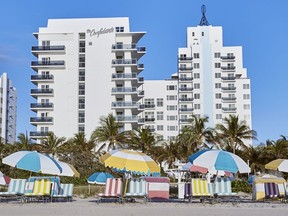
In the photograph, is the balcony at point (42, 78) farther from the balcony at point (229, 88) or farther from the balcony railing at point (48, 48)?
the balcony at point (229, 88)

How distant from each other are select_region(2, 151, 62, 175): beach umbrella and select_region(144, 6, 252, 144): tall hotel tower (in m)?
75.1

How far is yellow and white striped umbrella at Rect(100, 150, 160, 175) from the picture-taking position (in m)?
20.2

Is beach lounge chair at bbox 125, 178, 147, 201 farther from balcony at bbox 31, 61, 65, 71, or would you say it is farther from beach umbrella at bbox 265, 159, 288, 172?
balcony at bbox 31, 61, 65, 71

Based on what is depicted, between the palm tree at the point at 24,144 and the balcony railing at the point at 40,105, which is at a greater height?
the balcony railing at the point at 40,105

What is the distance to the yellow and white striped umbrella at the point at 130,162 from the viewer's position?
2016 cm

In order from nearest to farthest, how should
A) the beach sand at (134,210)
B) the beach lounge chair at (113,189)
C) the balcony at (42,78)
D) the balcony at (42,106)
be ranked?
the beach sand at (134,210)
the beach lounge chair at (113,189)
the balcony at (42,106)
the balcony at (42,78)

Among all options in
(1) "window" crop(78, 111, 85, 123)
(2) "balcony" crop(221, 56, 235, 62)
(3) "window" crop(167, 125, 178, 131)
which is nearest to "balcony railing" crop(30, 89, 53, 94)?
(1) "window" crop(78, 111, 85, 123)

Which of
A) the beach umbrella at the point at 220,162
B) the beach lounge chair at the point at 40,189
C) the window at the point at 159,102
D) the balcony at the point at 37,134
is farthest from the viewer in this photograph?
the window at the point at 159,102

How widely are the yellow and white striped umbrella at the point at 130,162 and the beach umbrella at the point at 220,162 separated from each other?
67.4 inches

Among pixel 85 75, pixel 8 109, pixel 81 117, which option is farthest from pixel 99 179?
pixel 8 109

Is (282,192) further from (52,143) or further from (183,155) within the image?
(52,143)

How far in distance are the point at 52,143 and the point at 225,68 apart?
134 feet

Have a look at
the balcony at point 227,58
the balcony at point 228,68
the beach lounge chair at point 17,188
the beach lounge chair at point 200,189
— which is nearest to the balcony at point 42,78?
the balcony at point 228,68

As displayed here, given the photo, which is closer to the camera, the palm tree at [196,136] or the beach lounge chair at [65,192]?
the beach lounge chair at [65,192]
